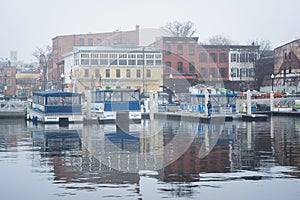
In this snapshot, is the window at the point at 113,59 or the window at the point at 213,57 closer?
the window at the point at 113,59

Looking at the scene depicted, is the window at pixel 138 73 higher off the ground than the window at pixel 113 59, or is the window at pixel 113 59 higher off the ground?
the window at pixel 113 59

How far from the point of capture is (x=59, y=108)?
1660 inches

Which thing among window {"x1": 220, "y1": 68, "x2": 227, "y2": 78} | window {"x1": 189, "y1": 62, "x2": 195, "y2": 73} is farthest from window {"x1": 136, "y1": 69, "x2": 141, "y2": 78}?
window {"x1": 220, "y1": 68, "x2": 227, "y2": 78}

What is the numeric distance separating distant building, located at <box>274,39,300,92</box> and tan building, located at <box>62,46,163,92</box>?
16766mm

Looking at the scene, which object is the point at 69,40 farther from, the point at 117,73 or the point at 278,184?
the point at 278,184

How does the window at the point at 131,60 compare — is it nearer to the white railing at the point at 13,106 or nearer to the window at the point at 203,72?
the window at the point at 203,72

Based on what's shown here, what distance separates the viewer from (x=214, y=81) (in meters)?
88.6

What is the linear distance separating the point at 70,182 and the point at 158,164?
13.5 ft

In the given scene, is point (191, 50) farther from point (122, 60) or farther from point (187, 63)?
point (122, 60)

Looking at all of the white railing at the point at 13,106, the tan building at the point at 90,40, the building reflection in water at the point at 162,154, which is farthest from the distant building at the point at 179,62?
the building reflection in water at the point at 162,154

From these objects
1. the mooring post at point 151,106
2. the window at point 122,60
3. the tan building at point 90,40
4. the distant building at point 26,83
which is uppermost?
the tan building at point 90,40

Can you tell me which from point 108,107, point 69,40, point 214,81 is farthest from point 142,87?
point 108,107

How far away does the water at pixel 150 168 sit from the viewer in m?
13.6

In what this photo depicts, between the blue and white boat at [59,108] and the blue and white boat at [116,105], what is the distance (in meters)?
1.71
